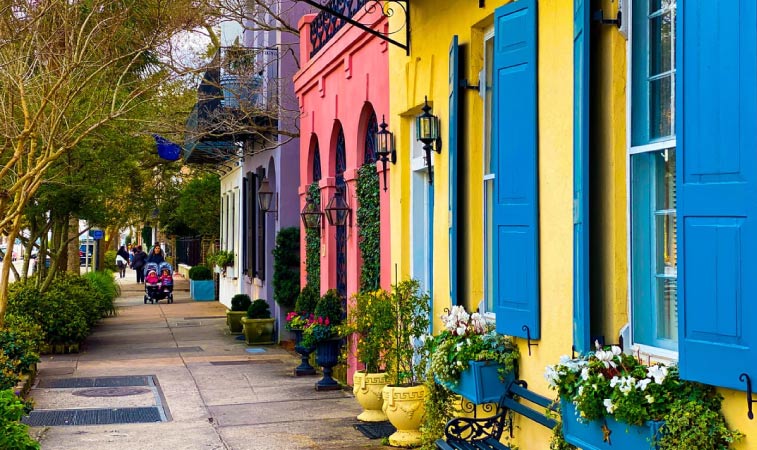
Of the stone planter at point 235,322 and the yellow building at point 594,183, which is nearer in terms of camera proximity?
the yellow building at point 594,183

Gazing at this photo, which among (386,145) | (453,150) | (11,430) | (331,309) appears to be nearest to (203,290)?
(331,309)

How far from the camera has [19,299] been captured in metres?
15.7

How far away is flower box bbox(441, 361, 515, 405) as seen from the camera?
6.74 m

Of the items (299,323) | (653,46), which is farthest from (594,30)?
(299,323)

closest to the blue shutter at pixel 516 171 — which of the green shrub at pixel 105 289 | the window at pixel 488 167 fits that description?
the window at pixel 488 167

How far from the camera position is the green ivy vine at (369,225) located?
11.2 m

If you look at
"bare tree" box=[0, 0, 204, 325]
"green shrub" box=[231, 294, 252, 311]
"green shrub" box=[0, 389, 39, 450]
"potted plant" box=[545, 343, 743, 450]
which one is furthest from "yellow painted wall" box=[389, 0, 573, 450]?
"green shrub" box=[231, 294, 252, 311]

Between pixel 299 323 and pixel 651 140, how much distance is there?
8431 mm

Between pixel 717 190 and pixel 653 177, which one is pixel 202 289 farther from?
pixel 717 190

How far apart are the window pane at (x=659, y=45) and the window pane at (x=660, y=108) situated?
2.5 inches

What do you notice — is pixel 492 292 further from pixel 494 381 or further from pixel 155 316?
pixel 155 316

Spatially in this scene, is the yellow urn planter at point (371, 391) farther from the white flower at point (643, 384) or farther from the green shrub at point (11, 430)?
the white flower at point (643, 384)

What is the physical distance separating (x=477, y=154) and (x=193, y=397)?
5.79 meters

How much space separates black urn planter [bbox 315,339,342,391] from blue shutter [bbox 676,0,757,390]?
829 cm
